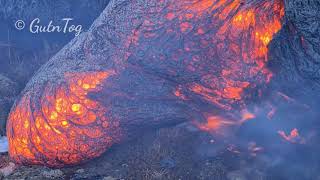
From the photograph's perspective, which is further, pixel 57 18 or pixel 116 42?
pixel 57 18

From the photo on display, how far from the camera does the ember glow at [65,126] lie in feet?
17.5

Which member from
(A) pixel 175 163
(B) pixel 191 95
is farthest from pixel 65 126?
(B) pixel 191 95

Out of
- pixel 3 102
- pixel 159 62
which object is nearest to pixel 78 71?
pixel 159 62

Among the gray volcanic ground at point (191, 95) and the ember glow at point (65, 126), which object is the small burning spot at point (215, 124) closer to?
the gray volcanic ground at point (191, 95)

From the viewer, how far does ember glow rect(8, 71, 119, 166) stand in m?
5.32

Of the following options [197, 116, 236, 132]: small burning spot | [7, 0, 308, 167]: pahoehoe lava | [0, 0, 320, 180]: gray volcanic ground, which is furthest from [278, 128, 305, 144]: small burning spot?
[197, 116, 236, 132]: small burning spot

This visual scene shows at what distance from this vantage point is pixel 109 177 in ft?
16.9

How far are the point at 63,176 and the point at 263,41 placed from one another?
3.20m

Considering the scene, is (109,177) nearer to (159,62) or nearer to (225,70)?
(159,62)

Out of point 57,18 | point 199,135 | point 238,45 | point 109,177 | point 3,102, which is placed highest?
point 57,18

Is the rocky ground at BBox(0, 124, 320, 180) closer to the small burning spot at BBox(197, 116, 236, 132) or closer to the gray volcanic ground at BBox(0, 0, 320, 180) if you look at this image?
the gray volcanic ground at BBox(0, 0, 320, 180)

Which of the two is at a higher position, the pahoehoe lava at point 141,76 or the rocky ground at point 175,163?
the pahoehoe lava at point 141,76

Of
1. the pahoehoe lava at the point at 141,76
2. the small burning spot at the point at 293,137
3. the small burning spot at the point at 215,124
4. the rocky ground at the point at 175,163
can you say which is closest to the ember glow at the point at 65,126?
the pahoehoe lava at the point at 141,76

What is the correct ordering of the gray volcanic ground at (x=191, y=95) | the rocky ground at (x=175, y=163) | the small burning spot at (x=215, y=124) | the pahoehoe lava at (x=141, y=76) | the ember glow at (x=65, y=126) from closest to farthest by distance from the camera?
1. the gray volcanic ground at (x=191, y=95)
2. the pahoehoe lava at (x=141, y=76)
3. the rocky ground at (x=175, y=163)
4. the small burning spot at (x=215, y=124)
5. the ember glow at (x=65, y=126)
